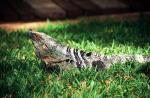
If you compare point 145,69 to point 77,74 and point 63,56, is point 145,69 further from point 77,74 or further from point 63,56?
point 63,56

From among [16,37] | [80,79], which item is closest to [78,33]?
[16,37]

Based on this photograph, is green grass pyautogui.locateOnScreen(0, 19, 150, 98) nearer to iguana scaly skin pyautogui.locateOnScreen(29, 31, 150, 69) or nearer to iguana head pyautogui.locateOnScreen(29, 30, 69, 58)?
iguana scaly skin pyautogui.locateOnScreen(29, 31, 150, 69)

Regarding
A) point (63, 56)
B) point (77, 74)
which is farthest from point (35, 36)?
point (77, 74)

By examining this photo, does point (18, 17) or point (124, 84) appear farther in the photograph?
point (18, 17)

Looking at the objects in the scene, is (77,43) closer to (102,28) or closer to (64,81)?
(102,28)

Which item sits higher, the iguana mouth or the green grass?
the iguana mouth

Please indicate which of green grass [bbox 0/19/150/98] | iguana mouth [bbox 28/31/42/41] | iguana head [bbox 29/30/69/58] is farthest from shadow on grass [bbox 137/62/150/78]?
iguana mouth [bbox 28/31/42/41]

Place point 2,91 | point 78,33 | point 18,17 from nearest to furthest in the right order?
1. point 2,91
2. point 78,33
3. point 18,17
